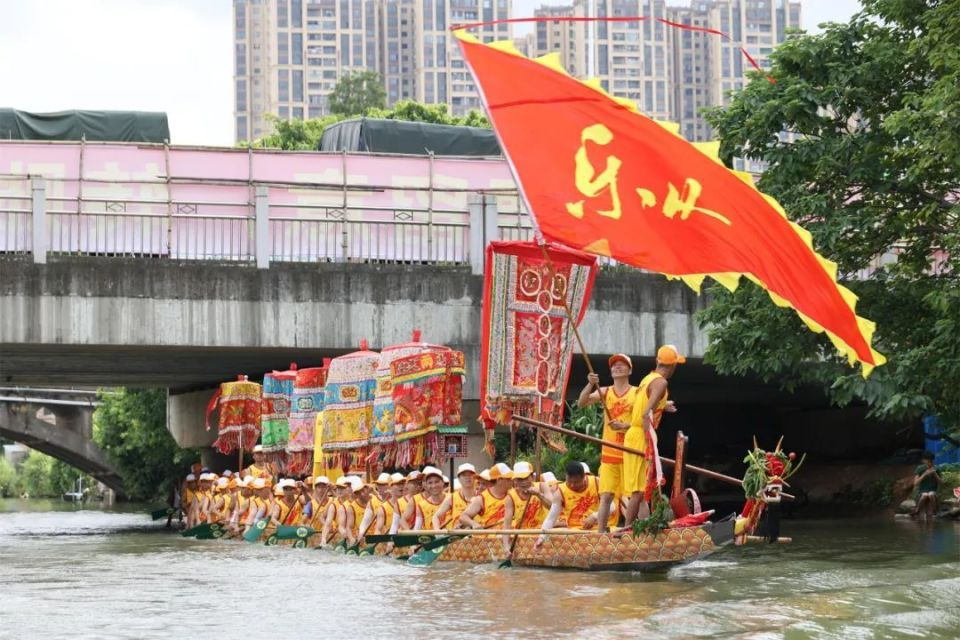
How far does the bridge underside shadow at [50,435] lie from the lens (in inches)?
2537

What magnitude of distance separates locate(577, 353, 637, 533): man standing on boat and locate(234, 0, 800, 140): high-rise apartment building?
153 metres

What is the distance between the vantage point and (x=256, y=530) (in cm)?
2597

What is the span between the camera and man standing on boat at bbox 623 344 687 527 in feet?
49.8

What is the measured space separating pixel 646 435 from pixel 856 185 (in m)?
6.33

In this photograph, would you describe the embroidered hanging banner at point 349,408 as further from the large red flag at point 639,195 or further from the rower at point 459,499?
the large red flag at point 639,195

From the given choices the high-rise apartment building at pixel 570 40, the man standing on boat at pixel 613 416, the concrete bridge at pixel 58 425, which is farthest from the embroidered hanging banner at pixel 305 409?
the high-rise apartment building at pixel 570 40

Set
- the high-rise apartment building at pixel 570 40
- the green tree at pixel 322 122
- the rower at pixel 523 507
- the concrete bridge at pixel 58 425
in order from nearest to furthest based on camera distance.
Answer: the rower at pixel 523 507
the green tree at pixel 322 122
the concrete bridge at pixel 58 425
the high-rise apartment building at pixel 570 40

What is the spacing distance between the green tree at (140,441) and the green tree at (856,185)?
32.7 metres

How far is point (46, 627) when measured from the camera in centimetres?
1280

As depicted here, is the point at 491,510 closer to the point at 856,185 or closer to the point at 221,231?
the point at 856,185

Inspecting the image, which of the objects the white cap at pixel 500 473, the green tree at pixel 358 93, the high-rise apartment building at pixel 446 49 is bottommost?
the white cap at pixel 500 473

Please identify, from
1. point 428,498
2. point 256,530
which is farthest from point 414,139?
point 428,498

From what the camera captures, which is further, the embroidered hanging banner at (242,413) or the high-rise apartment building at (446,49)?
the high-rise apartment building at (446,49)

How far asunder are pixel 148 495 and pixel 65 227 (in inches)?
1405
